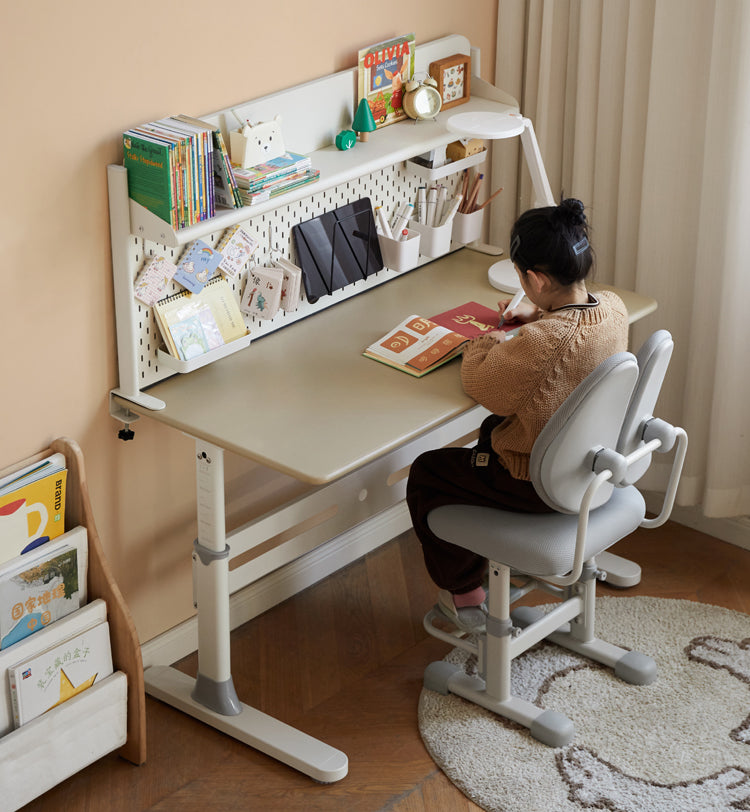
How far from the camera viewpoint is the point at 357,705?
2.67m

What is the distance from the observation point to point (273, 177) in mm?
2369

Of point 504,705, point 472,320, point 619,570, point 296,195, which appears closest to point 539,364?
point 472,320

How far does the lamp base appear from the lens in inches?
112

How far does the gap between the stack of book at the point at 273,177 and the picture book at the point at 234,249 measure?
17 cm

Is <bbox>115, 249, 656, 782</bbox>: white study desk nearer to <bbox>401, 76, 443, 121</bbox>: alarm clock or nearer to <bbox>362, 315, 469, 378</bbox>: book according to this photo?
<bbox>362, 315, 469, 378</bbox>: book

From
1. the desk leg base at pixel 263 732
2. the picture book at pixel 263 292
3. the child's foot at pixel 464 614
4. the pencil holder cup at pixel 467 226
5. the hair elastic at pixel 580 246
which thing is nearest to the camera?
the hair elastic at pixel 580 246

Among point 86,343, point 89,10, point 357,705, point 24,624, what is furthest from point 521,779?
point 89,10

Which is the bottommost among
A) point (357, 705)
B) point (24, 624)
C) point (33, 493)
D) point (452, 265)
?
point (357, 705)

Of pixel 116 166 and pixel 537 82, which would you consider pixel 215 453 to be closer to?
pixel 116 166

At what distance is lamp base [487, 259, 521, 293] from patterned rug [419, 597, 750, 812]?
860mm

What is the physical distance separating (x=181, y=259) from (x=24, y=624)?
0.79 metres

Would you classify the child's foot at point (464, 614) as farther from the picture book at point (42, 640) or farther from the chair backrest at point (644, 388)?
the picture book at point (42, 640)

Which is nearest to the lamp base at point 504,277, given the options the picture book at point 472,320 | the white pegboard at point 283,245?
the picture book at point 472,320

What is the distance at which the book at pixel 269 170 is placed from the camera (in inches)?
91.7
